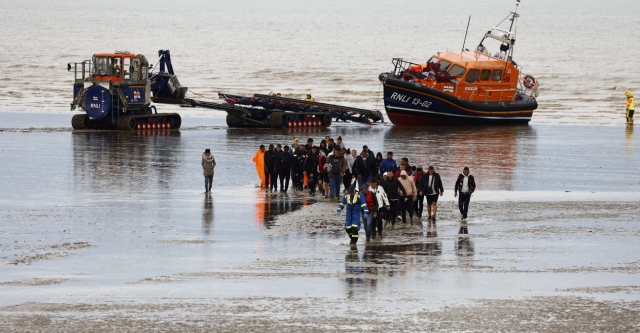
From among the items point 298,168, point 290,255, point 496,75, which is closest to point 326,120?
point 496,75

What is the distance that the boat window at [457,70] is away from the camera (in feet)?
148

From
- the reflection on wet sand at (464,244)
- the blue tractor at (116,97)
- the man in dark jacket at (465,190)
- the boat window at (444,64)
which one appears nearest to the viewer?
the reflection on wet sand at (464,244)

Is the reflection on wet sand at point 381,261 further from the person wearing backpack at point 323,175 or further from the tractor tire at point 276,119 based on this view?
the tractor tire at point 276,119

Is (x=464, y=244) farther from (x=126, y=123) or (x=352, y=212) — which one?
(x=126, y=123)

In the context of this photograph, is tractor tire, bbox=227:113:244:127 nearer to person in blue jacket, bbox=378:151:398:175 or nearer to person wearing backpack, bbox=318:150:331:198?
person wearing backpack, bbox=318:150:331:198

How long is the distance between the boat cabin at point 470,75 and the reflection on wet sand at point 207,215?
2073 cm

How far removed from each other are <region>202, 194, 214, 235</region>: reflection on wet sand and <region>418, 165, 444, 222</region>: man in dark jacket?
13.3 feet

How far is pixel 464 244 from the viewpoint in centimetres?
2034

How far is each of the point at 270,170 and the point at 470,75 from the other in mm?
19723

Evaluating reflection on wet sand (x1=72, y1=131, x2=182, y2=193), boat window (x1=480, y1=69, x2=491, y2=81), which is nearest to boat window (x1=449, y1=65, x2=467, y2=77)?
boat window (x1=480, y1=69, x2=491, y2=81)

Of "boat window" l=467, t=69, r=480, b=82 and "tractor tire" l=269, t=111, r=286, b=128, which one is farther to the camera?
"boat window" l=467, t=69, r=480, b=82

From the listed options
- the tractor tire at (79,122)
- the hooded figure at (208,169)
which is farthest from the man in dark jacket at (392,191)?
the tractor tire at (79,122)

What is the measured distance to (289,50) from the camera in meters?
100

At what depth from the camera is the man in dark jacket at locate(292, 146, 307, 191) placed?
27.2 meters
